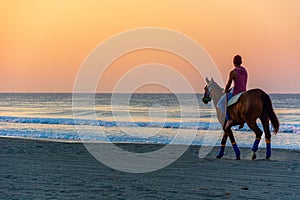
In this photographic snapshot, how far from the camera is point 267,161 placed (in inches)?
449

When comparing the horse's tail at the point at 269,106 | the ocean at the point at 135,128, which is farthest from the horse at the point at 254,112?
the ocean at the point at 135,128

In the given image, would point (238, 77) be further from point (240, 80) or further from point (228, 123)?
point (228, 123)

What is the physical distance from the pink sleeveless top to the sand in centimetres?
176

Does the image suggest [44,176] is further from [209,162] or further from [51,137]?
[51,137]

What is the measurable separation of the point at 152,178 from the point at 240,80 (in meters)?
3.80

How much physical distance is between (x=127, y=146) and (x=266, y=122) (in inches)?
223

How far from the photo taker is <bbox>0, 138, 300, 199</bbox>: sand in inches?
291

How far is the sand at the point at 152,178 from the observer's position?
7.40 m

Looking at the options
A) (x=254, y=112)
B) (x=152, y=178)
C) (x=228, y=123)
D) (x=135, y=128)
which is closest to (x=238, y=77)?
(x=254, y=112)

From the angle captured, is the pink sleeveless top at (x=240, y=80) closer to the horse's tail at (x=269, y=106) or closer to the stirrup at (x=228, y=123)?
the horse's tail at (x=269, y=106)

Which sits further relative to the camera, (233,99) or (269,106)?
(233,99)

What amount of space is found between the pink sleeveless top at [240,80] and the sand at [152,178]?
1.76 metres

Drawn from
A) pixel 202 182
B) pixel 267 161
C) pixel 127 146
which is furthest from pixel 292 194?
pixel 127 146

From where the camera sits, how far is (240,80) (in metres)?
11.5
